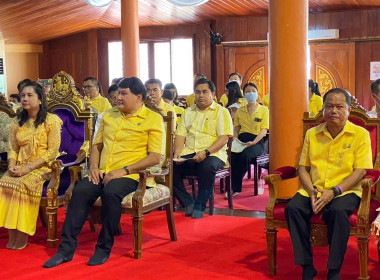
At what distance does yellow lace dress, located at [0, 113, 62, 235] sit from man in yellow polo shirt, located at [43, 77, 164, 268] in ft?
1.26

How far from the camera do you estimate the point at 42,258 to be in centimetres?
397

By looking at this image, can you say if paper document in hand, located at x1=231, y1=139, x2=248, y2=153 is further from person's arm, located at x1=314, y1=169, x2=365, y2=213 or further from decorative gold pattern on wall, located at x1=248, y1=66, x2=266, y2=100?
decorative gold pattern on wall, located at x1=248, y1=66, x2=266, y2=100

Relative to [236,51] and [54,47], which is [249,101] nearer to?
[236,51]

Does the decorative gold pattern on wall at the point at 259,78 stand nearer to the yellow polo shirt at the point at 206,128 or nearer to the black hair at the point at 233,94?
the black hair at the point at 233,94

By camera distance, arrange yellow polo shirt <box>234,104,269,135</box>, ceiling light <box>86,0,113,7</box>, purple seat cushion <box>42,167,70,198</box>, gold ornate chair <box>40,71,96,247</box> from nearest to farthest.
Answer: purple seat cushion <box>42,167,70,198</box> < gold ornate chair <box>40,71,96,247</box> < yellow polo shirt <box>234,104,269,135</box> < ceiling light <box>86,0,113,7</box>

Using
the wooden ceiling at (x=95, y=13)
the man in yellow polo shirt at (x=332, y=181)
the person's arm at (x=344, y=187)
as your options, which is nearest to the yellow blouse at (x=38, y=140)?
the man in yellow polo shirt at (x=332, y=181)

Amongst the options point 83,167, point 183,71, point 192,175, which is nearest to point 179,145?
point 192,175

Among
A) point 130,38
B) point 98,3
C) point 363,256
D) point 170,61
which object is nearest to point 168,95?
point 130,38

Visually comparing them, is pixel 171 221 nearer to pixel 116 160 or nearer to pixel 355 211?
pixel 116 160

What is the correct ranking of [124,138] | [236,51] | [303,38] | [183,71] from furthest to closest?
[183,71]
[236,51]
[303,38]
[124,138]

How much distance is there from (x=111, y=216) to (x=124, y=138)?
0.56m

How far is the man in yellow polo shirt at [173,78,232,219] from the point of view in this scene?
5.18 meters

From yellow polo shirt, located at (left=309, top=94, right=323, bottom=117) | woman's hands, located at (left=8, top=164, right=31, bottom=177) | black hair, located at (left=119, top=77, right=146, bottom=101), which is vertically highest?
black hair, located at (left=119, top=77, right=146, bottom=101)

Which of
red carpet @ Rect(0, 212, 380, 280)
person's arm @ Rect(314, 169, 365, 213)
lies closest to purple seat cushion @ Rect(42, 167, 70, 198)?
red carpet @ Rect(0, 212, 380, 280)
